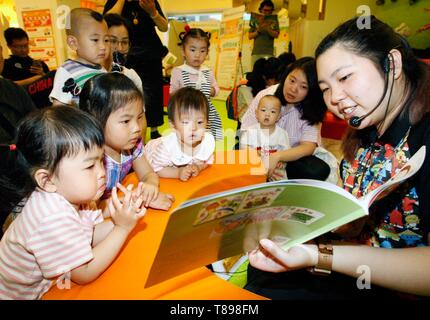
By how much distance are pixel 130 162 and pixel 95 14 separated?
3.02 feet

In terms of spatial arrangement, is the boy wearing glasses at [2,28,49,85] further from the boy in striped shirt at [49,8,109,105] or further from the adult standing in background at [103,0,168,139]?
the boy in striped shirt at [49,8,109,105]

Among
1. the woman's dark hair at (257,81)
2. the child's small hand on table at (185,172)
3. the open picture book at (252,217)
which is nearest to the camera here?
the open picture book at (252,217)

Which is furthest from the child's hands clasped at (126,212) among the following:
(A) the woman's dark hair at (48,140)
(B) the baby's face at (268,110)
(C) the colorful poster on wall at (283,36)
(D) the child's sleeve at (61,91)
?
(C) the colorful poster on wall at (283,36)

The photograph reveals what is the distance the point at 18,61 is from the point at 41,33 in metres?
2.96

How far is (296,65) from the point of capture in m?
1.77

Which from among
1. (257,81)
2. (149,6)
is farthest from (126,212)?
(257,81)

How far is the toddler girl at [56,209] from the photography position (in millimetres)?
613

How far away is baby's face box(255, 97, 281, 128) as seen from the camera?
1.84 m

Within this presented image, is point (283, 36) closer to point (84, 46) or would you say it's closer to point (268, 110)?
point (268, 110)

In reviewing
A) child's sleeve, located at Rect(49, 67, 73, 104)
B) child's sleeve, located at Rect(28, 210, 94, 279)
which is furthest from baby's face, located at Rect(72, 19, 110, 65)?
child's sleeve, located at Rect(28, 210, 94, 279)

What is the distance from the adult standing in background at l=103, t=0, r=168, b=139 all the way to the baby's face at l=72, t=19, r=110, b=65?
716 mm

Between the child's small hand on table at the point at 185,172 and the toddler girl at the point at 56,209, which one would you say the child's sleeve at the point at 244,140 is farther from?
the toddler girl at the point at 56,209

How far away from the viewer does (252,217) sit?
1.88ft
